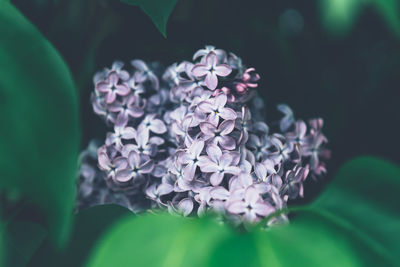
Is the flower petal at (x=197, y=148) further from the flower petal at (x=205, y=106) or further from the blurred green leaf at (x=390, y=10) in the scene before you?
the blurred green leaf at (x=390, y=10)

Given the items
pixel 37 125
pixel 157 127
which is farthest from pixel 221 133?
pixel 37 125

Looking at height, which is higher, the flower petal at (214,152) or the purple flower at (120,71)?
the purple flower at (120,71)

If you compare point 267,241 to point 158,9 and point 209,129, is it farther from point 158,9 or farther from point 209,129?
point 158,9

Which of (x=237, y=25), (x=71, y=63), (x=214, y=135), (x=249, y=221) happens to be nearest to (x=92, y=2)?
(x=71, y=63)

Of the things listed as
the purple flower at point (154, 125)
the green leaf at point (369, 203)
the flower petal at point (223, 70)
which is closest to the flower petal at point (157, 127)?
the purple flower at point (154, 125)

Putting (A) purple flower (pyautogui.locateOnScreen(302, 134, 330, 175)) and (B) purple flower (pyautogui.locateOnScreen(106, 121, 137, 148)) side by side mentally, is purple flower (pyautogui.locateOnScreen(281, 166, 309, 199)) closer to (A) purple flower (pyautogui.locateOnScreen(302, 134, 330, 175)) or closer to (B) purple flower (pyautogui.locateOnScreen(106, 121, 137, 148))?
(A) purple flower (pyautogui.locateOnScreen(302, 134, 330, 175))

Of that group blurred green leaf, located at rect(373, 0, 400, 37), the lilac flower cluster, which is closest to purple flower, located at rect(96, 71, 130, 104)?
the lilac flower cluster

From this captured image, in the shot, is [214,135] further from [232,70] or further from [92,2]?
[92,2]
